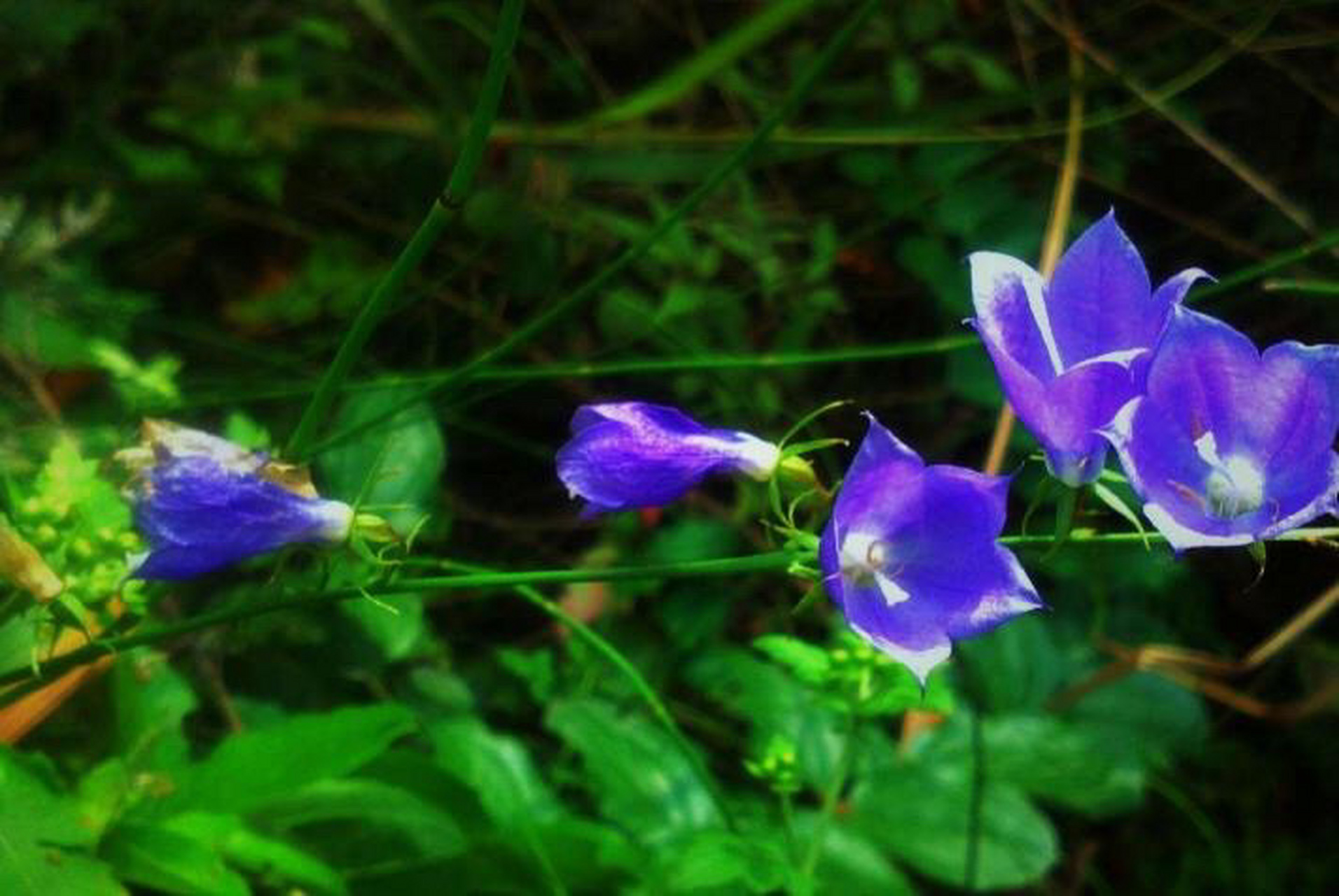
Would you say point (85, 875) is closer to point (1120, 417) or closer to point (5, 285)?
point (1120, 417)

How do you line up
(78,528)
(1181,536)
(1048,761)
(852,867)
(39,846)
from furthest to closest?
(1048,761)
(852,867)
(78,528)
(39,846)
(1181,536)

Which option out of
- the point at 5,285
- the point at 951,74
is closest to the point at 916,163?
the point at 951,74

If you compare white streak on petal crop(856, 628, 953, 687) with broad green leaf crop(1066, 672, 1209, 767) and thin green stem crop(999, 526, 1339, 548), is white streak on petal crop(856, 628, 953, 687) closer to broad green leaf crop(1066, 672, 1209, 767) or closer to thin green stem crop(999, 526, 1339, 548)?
thin green stem crop(999, 526, 1339, 548)

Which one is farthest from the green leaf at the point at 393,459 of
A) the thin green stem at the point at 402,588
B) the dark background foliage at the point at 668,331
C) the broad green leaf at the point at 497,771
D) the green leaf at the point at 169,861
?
the thin green stem at the point at 402,588

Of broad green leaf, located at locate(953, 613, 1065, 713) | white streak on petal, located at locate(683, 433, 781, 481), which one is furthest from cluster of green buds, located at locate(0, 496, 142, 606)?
broad green leaf, located at locate(953, 613, 1065, 713)

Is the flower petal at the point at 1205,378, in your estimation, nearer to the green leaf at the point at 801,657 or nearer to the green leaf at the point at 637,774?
the green leaf at the point at 801,657

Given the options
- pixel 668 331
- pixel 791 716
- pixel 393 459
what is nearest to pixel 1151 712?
pixel 791 716

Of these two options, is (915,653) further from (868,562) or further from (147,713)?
(147,713)
